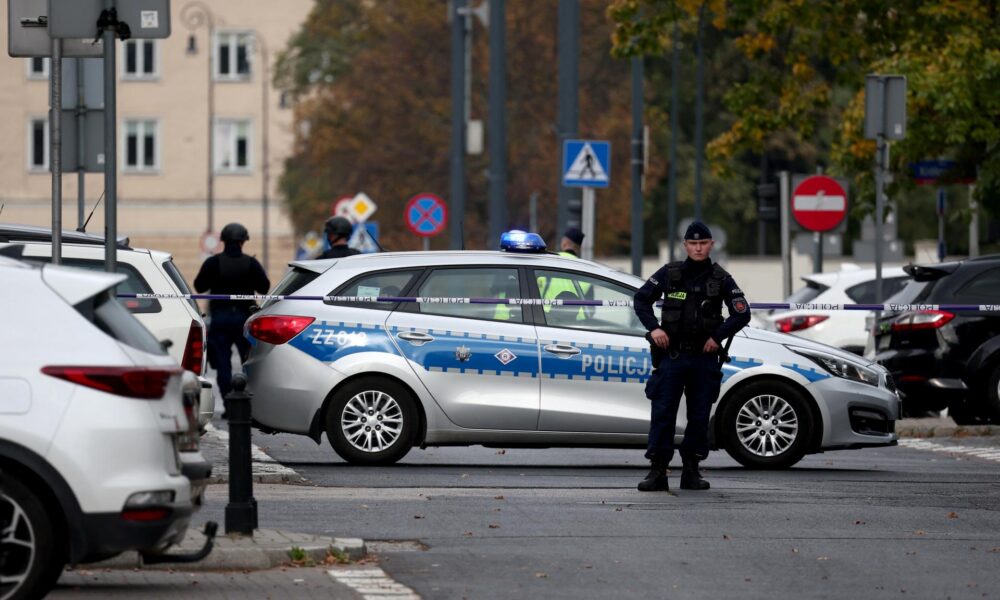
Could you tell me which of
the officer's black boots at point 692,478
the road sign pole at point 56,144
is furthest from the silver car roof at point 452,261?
the road sign pole at point 56,144

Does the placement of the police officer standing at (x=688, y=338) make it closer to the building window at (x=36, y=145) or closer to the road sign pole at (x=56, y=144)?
the road sign pole at (x=56, y=144)

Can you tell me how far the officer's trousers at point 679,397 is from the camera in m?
13.6

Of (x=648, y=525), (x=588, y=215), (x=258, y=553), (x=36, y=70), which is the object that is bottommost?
(x=648, y=525)

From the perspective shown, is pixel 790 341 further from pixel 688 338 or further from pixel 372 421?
pixel 372 421

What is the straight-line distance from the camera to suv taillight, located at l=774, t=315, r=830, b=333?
24.4 metres

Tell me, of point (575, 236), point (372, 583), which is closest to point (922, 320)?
point (575, 236)

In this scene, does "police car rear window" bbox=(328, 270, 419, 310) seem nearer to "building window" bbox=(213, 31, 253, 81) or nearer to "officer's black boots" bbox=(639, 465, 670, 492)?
"officer's black boots" bbox=(639, 465, 670, 492)

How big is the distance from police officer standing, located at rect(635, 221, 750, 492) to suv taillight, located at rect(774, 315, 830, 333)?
10.9 m

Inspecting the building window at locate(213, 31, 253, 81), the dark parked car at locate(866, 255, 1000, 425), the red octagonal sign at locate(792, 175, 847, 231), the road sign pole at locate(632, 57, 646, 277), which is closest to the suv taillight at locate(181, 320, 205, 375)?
the dark parked car at locate(866, 255, 1000, 425)

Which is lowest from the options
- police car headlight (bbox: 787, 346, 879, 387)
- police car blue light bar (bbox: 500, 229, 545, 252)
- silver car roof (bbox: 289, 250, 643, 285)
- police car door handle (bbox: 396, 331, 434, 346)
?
police car headlight (bbox: 787, 346, 879, 387)

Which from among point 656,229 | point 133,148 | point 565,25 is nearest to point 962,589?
point 565,25

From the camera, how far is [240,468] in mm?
10414

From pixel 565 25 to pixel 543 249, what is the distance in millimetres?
10546

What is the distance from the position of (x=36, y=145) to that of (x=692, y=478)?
71.3 meters
